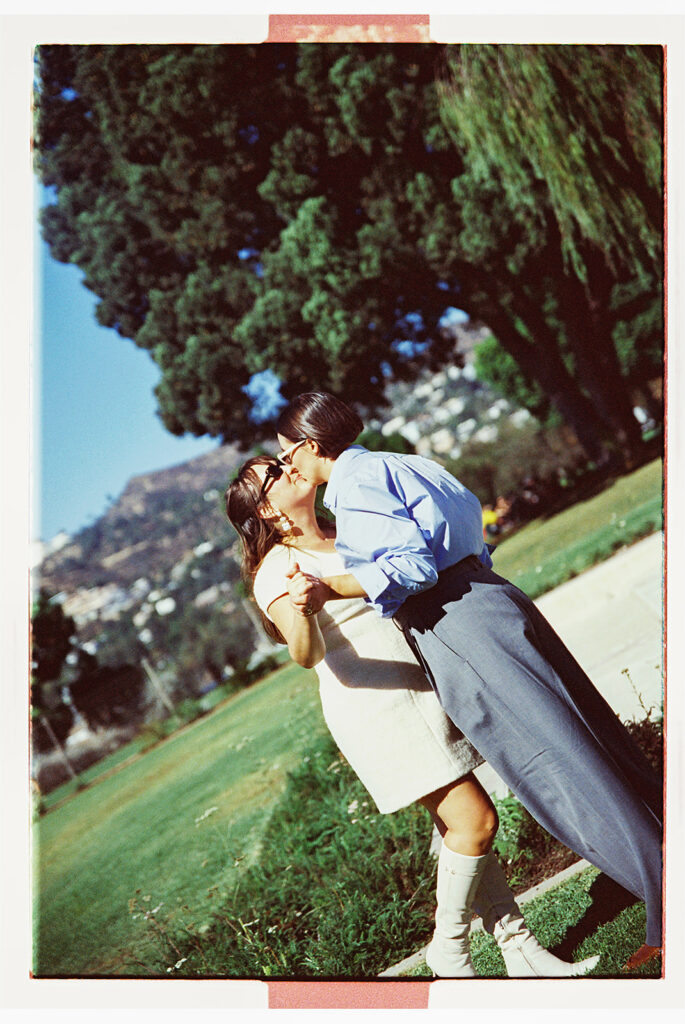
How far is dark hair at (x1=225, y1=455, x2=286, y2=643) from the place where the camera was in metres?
2.44

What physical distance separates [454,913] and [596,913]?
26.3 inches

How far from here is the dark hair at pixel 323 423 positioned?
2.43 m

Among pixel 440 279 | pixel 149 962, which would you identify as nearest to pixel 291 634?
pixel 149 962

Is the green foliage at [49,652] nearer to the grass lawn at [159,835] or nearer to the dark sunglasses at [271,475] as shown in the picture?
the grass lawn at [159,835]

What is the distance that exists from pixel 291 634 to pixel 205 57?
18.8 feet

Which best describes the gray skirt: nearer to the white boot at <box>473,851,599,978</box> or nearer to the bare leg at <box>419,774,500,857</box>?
the bare leg at <box>419,774,500,857</box>

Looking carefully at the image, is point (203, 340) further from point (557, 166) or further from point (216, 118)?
point (557, 166)

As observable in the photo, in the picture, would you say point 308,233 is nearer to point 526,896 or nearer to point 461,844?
point 526,896

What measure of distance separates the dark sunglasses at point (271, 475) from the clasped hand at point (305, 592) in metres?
0.34

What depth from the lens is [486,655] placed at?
2254 millimetres

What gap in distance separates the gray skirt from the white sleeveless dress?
93 millimetres

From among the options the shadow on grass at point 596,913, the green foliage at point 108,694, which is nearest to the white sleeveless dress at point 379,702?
the shadow on grass at point 596,913

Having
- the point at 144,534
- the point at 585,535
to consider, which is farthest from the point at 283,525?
the point at 585,535
